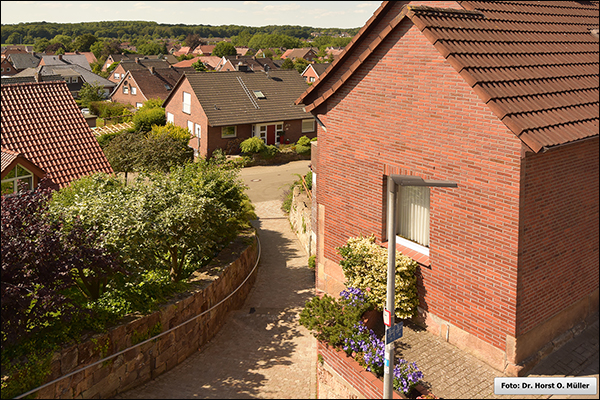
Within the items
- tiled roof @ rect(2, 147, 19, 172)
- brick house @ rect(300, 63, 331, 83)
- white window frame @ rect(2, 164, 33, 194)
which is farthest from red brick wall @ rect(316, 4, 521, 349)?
brick house @ rect(300, 63, 331, 83)

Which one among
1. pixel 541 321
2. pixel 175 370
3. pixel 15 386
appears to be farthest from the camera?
pixel 175 370

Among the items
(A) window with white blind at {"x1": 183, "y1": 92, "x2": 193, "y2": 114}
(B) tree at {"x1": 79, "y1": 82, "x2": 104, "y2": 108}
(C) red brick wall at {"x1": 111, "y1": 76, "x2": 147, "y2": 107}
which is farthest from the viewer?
(C) red brick wall at {"x1": 111, "y1": 76, "x2": 147, "y2": 107}

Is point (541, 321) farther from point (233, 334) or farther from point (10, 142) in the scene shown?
point (10, 142)

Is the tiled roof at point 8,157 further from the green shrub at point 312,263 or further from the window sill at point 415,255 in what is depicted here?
the window sill at point 415,255

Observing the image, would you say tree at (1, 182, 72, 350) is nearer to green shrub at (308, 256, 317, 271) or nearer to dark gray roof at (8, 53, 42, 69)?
green shrub at (308, 256, 317, 271)

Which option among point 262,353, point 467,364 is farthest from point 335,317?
point 262,353

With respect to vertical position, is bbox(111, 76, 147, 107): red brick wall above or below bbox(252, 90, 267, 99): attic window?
above

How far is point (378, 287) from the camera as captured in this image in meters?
11.6

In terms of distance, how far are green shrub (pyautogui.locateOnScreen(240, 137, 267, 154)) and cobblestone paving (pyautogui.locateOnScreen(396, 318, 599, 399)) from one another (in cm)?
2708

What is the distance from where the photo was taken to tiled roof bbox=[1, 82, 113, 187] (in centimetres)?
1900

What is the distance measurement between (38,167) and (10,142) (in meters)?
1.96

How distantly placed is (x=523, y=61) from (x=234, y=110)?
29.9 metres

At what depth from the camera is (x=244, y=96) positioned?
40344mm

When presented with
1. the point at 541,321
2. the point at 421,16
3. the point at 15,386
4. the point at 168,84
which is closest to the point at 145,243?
the point at 15,386
